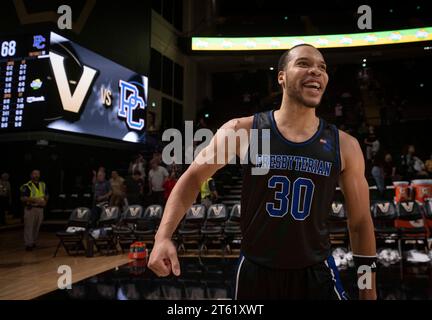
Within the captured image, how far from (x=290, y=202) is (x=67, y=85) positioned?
8.70 m

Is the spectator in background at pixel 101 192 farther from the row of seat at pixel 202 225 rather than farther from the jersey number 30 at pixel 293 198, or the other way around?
the jersey number 30 at pixel 293 198

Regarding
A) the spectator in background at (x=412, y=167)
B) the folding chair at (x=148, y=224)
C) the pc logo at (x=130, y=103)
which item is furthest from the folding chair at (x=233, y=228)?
the spectator in background at (x=412, y=167)

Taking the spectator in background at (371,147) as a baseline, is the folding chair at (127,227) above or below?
below

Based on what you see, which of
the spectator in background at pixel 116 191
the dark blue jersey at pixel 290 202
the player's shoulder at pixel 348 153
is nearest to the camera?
the dark blue jersey at pixel 290 202

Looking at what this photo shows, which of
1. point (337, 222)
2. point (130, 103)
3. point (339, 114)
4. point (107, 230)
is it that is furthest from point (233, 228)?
point (339, 114)

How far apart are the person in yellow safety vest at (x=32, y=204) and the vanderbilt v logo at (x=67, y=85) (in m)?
1.80

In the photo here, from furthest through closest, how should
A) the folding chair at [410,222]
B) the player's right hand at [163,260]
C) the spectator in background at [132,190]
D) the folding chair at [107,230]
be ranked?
the spectator in background at [132,190] < the folding chair at [107,230] < the folding chair at [410,222] < the player's right hand at [163,260]

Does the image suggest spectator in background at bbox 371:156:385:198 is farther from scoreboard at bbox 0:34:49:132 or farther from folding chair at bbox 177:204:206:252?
scoreboard at bbox 0:34:49:132

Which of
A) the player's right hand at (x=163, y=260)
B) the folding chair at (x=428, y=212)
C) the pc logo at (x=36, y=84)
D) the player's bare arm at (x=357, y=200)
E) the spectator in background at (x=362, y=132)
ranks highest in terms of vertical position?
the pc logo at (x=36, y=84)

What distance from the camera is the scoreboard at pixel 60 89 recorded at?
27.3 ft

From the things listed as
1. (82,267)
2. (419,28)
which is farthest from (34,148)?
(419,28)

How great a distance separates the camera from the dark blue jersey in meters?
1.83

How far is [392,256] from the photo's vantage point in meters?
7.29
